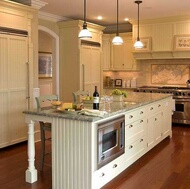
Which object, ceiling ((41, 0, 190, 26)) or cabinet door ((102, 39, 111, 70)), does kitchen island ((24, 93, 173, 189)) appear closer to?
ceiling ((41, 0, 190, 26))

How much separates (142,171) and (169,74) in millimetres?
4232

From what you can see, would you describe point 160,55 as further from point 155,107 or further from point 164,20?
point 155,107

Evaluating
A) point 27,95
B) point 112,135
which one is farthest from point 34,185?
point 27,95

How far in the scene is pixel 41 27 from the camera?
6383 millimetres

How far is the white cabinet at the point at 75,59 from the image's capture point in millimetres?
6660

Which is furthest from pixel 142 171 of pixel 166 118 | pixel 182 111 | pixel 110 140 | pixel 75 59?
pixel 75 59

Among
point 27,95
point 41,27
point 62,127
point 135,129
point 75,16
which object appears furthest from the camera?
point 75,16

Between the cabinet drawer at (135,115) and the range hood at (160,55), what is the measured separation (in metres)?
3.15

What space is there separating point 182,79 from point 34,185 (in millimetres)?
5252

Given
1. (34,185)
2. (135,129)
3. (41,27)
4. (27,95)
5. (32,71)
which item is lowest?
(34,185)

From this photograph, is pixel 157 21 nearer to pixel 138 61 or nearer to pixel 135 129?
pixel 138 61

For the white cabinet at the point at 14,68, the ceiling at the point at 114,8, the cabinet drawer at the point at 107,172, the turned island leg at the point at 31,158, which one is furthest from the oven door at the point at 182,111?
the turned island leg at the point at 31,158

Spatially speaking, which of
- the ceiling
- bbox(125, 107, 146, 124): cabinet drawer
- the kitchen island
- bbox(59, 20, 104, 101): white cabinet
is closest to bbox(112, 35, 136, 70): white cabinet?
the ceiling

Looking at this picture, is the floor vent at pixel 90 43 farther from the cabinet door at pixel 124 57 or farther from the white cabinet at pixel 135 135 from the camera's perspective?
the white cabinet at pixel 135 135
